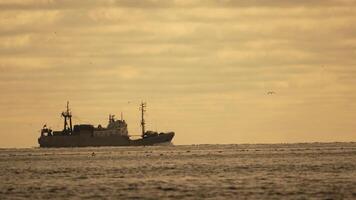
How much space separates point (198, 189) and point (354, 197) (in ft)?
46.1

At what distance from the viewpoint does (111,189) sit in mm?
75062

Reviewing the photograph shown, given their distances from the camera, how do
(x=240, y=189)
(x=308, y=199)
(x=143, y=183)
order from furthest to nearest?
(x=143, y=183) < (x=240, y=189) < (x=308, y=199)

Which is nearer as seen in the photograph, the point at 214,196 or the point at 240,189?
the point at 214,196

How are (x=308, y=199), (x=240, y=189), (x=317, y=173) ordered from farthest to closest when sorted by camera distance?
(x=317, y=173), (x=240, y=189), (x=308, y=199)

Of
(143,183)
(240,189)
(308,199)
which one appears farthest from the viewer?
(143,183)

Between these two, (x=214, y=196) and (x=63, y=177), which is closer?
(x=214, y=196)

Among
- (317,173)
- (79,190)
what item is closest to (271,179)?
(317,173)

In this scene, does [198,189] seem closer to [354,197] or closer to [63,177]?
[354,197]

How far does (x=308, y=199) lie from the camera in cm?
6291

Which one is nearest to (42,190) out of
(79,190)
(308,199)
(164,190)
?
(79,190)

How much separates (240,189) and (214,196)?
6315mm

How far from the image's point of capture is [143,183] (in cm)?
8212

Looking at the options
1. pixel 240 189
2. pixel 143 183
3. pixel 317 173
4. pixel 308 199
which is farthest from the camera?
pixel 317 173

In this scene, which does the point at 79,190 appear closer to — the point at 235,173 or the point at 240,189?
the point at 240,189
